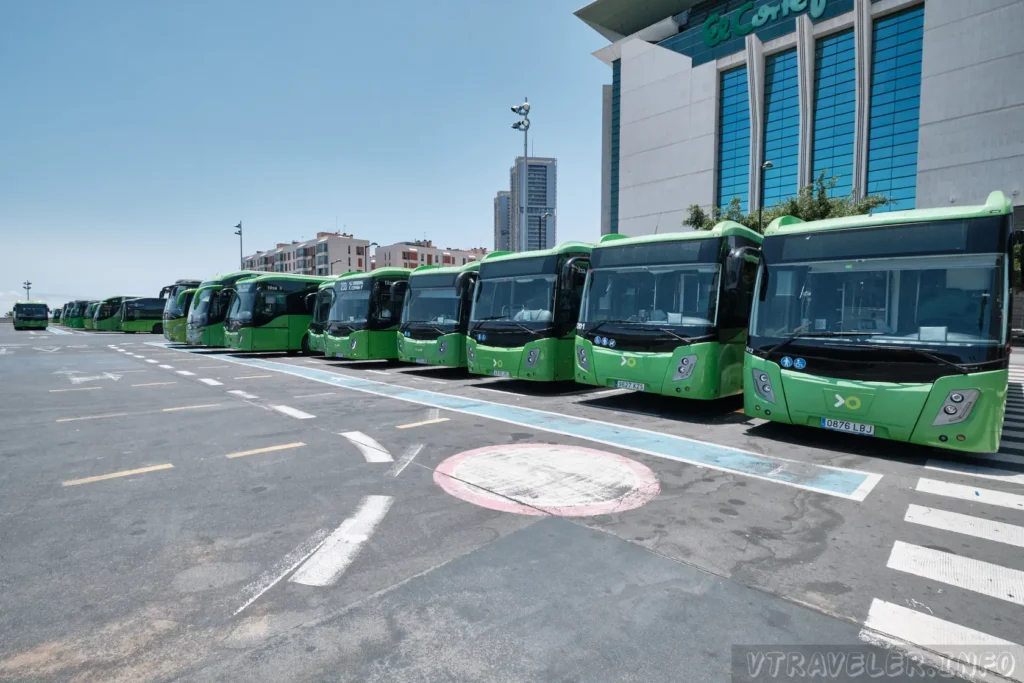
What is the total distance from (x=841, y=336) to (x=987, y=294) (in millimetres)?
1429

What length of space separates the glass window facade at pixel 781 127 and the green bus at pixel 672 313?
38.9 metres

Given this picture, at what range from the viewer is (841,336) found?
21.4ft

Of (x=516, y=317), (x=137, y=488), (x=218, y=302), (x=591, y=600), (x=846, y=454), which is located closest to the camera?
(x=591, y=600)

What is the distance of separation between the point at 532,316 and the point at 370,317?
7.08 metres

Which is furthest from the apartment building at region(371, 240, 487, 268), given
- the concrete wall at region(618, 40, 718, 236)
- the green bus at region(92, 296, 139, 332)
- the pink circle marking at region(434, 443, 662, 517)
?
the pink circle marking at region(434, 443, 662, 517)

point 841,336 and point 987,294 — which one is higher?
point 987,294

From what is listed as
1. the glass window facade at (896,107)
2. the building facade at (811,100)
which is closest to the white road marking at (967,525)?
the building facade at (811,100)

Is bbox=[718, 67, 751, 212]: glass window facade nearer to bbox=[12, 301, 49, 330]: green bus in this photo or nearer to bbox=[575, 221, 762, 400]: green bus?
bbox=[575, 221, 762, 400]: green bus

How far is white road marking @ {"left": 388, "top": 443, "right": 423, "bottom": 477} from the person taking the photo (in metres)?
5.55

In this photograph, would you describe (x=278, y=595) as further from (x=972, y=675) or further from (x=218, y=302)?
(x=218, y=302)

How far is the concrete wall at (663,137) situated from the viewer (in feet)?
157

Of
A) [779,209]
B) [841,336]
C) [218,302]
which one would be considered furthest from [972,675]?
[779,209]

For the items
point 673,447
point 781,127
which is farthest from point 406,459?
point 781,127

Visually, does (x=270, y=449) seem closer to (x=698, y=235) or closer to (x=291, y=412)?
(x=291, y=412)
